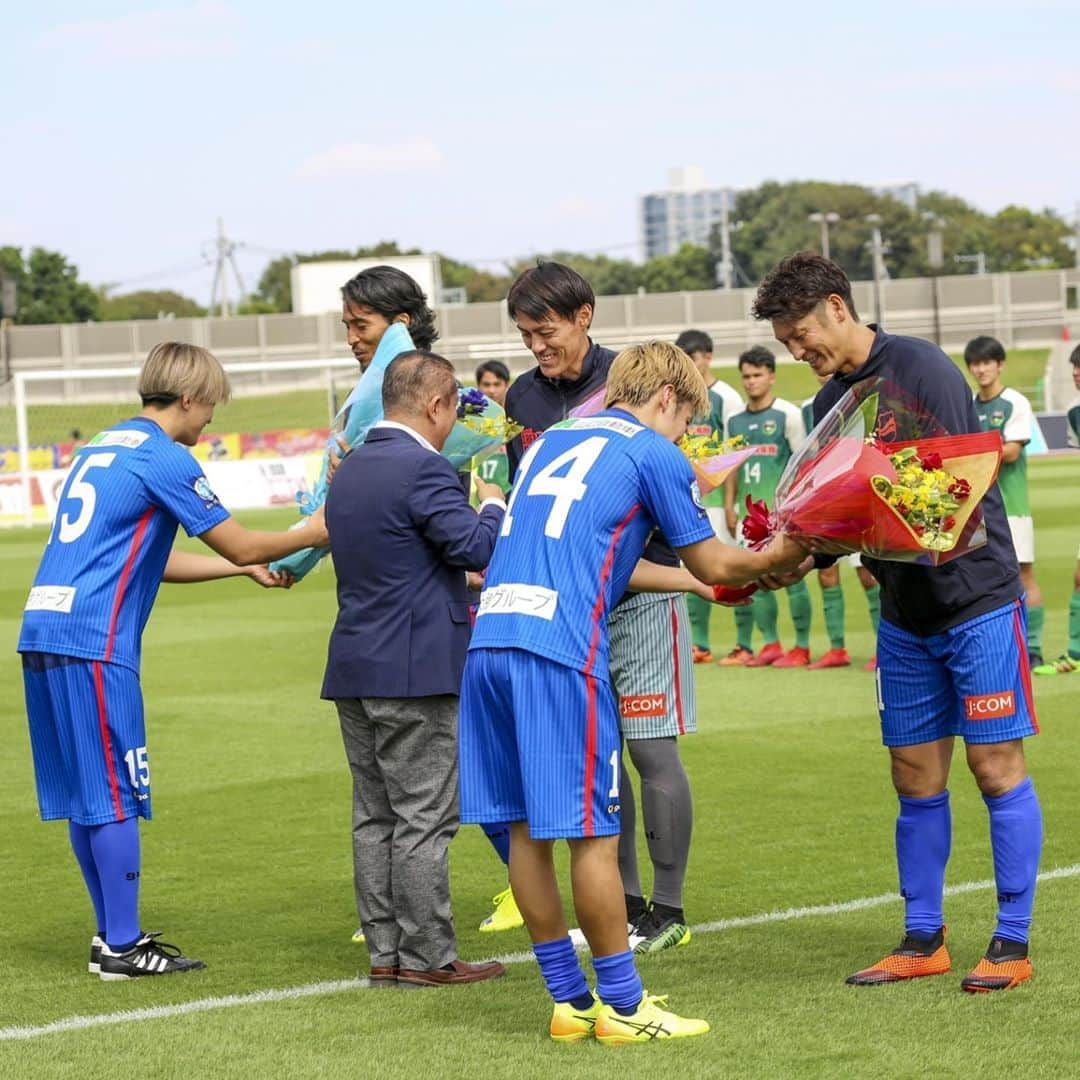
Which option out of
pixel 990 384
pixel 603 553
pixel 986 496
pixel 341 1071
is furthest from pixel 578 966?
pixel 990 384

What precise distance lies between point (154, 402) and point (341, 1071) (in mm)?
2422

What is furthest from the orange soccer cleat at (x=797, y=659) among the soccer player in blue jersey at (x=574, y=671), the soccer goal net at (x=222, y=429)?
the soccer goal net at (x=222, y=429)

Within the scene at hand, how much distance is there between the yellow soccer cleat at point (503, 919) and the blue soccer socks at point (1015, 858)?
187 centimetres

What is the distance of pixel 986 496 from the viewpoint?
570cm

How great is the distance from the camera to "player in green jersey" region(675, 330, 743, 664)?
41.9 ft

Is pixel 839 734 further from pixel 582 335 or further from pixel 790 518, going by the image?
pixel 790 518

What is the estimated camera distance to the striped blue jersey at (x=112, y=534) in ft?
20.1

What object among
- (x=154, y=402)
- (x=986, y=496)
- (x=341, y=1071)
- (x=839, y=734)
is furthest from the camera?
(x=839, y=734)

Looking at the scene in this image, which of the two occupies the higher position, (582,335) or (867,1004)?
(582,335)

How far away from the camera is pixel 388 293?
6.55 m

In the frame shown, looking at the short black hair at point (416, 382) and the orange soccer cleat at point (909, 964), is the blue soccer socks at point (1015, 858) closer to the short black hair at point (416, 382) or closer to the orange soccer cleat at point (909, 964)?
the orange soccer cleat at point (909, 964)

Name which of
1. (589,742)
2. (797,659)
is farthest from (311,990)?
(797,659)

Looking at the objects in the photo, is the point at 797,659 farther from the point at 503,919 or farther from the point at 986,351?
the point at 503,919

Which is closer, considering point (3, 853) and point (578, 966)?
point (578, 966)
